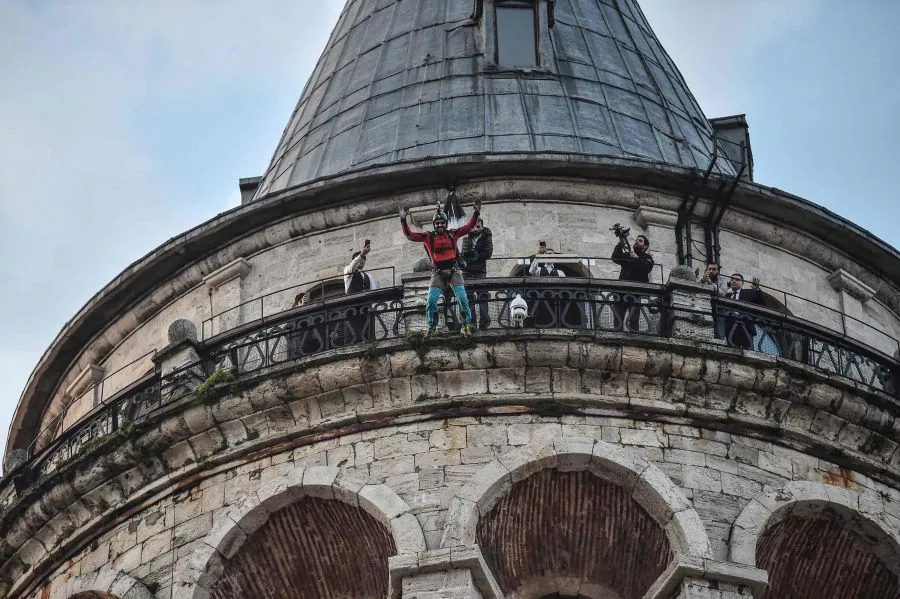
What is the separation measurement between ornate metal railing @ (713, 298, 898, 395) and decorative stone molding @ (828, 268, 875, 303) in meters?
2.69

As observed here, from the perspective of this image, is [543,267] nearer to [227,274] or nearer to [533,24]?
[227,274]

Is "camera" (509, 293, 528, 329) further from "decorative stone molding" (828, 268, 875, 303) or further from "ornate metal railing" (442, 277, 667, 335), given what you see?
"decorative stone molding" (828, 268, 875, 303)

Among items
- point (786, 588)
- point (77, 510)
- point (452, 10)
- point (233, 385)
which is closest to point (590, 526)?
point (786, 588)

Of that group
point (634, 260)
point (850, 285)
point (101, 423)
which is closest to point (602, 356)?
point (634, 260)

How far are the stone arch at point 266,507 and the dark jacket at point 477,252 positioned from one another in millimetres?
3399

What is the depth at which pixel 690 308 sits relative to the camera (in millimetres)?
24094

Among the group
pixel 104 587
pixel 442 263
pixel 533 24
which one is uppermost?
pixel 533 24

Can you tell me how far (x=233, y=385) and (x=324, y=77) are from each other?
9.16m

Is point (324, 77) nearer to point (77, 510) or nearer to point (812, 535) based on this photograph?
point (77, 510)

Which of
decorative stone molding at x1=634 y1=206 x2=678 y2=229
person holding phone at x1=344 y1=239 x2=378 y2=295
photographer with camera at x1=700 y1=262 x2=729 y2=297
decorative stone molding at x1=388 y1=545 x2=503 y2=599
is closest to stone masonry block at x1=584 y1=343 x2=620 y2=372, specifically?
photographer with camera at x1=700 y1=262 x2=729 y2=297

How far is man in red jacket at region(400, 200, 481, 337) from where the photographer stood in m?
23.8

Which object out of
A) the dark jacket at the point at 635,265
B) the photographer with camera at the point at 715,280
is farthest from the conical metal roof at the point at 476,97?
the photographer with camera at the point at 715,280

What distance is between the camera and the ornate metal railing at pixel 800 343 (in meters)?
24.4

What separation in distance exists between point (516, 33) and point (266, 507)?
1001 centimetres
